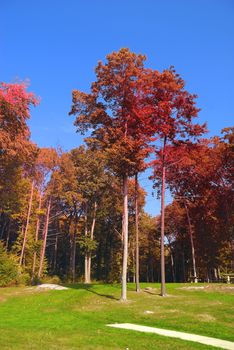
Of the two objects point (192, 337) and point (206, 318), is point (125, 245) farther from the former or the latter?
point (192, 337)

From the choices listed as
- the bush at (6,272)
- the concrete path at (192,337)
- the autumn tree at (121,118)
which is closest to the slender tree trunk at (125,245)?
the autumn tree at (121,118)

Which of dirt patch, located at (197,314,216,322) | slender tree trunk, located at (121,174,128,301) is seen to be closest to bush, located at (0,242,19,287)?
slender tree trunk, located at (121,174,128,301)

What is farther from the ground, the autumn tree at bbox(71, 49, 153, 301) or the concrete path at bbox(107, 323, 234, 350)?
the autumn tree at bbox(71, 49, 153, 301)

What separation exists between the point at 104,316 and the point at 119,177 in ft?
38.1

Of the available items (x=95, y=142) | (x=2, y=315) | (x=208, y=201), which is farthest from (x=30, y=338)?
(x=208, y=201)

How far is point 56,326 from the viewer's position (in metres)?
11.1

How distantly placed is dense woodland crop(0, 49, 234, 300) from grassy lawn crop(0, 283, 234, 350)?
2.07 m

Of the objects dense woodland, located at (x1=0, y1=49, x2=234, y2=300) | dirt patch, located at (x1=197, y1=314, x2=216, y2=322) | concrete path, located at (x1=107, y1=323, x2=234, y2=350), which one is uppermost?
dense woodland, located at (x1=0, y1=49, x2=234, y2=300)

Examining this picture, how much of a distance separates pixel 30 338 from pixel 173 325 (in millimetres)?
5135

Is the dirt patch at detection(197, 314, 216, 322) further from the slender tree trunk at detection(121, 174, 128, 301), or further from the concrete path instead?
the slender tree trunk at detection(121, 174, 128, 301)

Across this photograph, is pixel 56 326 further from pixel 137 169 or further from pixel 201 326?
pixel 137 169

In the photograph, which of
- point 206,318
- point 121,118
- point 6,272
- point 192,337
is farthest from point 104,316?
point 6,272

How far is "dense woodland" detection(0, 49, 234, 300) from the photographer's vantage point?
19.4 metres

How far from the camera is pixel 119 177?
2388 cm
